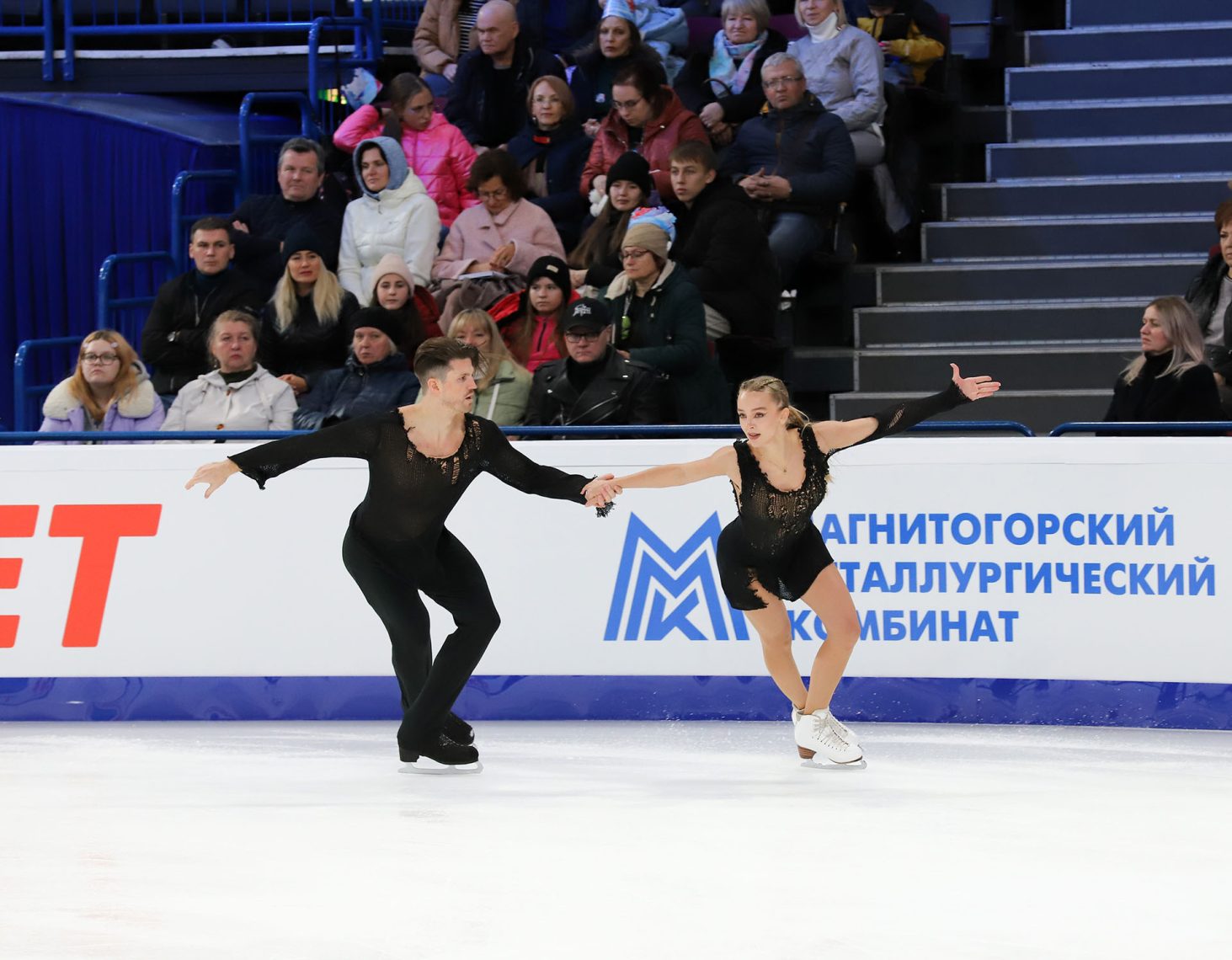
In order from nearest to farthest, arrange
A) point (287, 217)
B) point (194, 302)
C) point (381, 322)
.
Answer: point (381, 322)
point (194, 302)
point (287, 217)

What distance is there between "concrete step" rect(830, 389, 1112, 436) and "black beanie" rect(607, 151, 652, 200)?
1.48 m

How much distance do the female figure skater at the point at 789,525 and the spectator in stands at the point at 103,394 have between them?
3.08 m

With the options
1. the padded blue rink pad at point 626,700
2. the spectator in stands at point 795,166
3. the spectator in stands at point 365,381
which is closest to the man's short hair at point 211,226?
the spectator in stands at point 365,381

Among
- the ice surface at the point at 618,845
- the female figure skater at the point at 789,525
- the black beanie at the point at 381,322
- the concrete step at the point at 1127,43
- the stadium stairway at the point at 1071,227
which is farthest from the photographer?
the concrete step at the point at 1127,43

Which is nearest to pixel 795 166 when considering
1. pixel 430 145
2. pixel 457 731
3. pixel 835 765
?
pixel 430 145

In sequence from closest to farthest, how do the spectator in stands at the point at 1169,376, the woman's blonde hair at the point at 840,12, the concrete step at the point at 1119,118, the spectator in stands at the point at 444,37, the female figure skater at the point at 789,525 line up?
the female figure skater at the point at 789,525
the spectator in stands at the point at 1169,376
the woman's blonde hair at the point at 840,12
the concrete step at the point at 1119,118
the spectator in stands at the point at 444,37

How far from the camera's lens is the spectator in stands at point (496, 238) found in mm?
9039

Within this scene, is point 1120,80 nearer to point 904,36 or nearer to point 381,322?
point 904,36

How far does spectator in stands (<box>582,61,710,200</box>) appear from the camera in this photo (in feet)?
30.6

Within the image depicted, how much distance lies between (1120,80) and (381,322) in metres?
5.05

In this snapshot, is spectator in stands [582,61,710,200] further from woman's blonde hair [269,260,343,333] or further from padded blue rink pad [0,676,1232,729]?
padded blue rink pad [0,676,1232,729]

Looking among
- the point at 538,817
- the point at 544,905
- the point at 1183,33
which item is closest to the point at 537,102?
the point at 1183,33

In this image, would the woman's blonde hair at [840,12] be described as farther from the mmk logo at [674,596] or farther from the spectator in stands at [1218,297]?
the mmk logo at [674,596]

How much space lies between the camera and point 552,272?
27.7 feet
